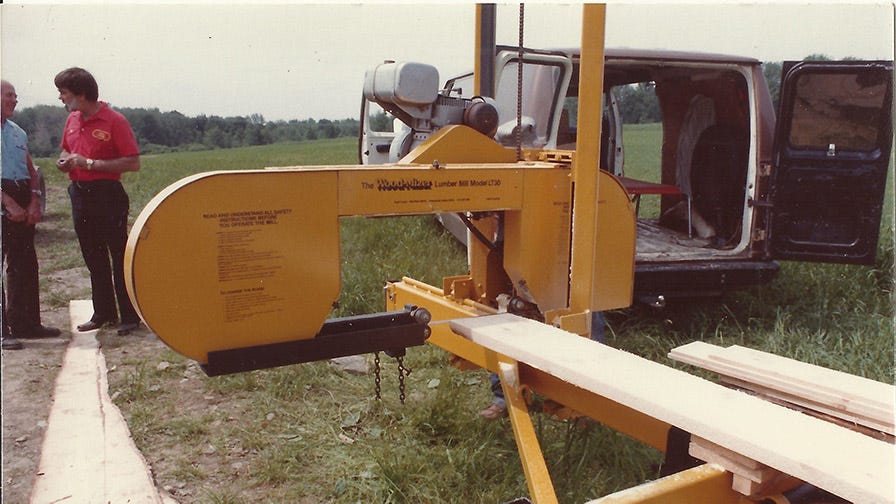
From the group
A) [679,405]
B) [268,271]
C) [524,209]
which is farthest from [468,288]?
[679,405]

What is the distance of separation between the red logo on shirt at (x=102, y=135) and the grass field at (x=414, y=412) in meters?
1.57

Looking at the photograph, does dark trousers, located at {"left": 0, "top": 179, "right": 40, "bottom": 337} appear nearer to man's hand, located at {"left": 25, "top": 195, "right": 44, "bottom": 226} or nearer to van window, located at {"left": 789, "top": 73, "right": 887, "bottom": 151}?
man's hand, located at {"left": 25, "top": 195, "right": 44, "bottom": 226}

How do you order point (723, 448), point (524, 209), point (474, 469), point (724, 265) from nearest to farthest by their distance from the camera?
1. point (723, 448)
2. point (524, 209)
3. point (474, 469)
4. point (724, 265)

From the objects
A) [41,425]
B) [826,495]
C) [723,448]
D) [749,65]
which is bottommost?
[41,425]

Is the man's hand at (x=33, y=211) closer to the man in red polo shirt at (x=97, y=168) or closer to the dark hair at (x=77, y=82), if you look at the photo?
the man in red polo shirt at (x=97, y=168)

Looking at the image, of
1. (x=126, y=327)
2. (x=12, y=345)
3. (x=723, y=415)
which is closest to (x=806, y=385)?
(x=723, y=415)

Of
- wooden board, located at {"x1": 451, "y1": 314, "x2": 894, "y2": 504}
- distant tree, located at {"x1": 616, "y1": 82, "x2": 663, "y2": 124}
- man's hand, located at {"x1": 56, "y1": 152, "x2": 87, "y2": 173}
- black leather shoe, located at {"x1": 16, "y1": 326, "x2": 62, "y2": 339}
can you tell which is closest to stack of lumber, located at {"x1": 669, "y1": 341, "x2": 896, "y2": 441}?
wooden board, located at {"x1": 451, "y1": 314, "x2": 894, "y2": 504}

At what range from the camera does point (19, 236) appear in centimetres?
514

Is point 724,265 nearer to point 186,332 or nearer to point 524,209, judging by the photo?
point 524,209

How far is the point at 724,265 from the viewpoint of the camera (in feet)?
16.3

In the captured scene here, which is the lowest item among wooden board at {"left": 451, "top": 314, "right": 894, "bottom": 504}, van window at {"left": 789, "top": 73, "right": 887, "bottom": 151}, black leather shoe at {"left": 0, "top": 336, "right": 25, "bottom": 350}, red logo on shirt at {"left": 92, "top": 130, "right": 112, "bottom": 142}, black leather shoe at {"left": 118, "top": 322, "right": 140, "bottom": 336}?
black leather shoe at {"left": 0, "top": 336, "right": 25, "bottom": 350}

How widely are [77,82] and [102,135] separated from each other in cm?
40

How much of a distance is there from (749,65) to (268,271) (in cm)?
439

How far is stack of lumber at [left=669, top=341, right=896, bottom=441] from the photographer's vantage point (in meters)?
1.99
